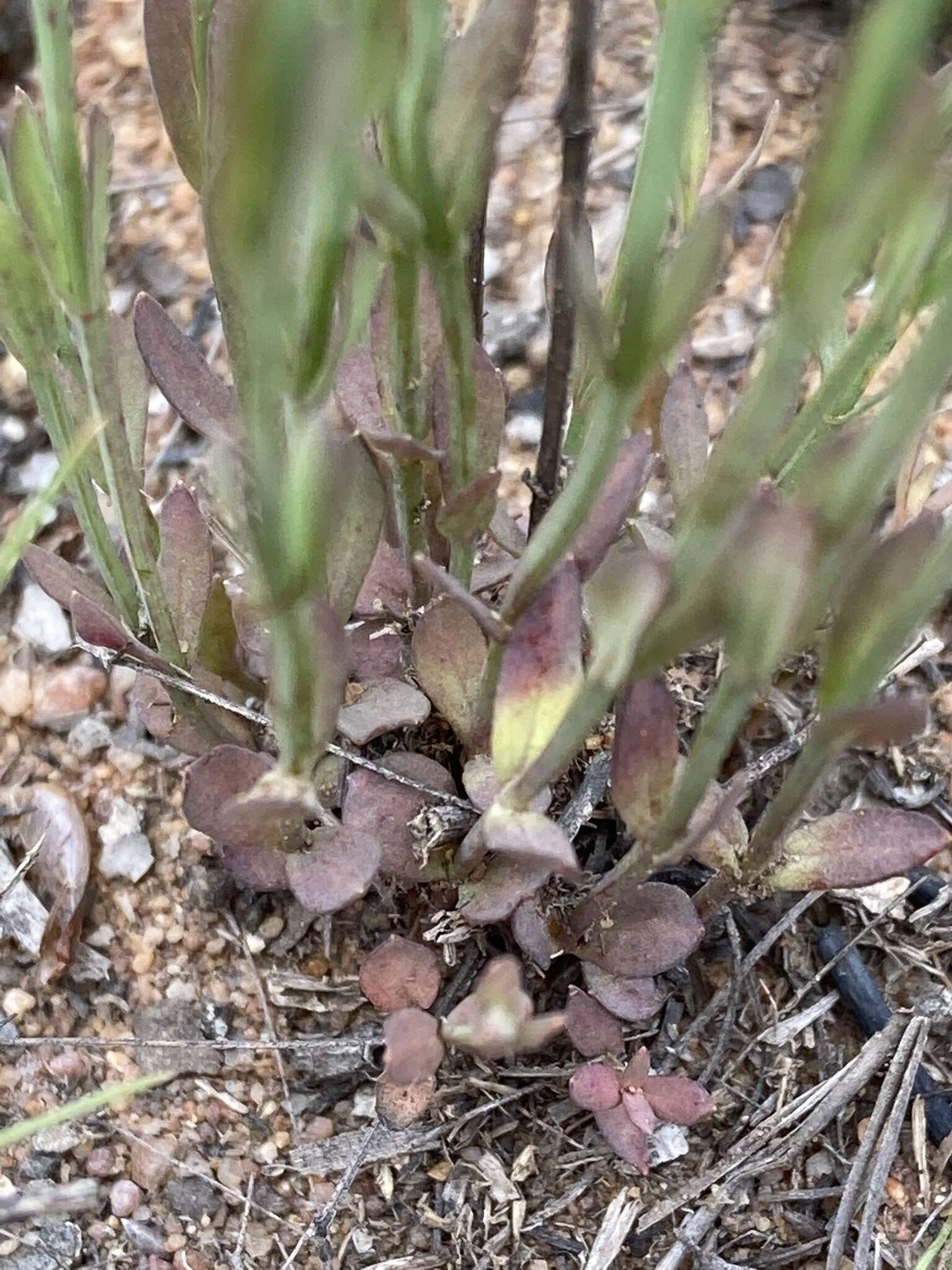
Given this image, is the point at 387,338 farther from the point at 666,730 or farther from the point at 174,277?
the point at 174,277

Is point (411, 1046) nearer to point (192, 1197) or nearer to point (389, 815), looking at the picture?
point (389, 815)

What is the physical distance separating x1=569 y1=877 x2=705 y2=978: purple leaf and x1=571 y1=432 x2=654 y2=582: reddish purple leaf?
23 centimetres

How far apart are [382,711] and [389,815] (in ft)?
0.25

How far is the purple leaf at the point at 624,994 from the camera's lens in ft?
2.83

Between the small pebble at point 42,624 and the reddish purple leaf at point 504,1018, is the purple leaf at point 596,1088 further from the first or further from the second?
the small pebble at point 42,624

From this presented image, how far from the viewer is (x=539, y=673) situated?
2.23 feet

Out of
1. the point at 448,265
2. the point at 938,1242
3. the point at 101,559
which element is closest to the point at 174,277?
the point at 101,559

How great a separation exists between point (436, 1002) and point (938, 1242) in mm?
367

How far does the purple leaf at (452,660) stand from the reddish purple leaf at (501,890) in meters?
0.10

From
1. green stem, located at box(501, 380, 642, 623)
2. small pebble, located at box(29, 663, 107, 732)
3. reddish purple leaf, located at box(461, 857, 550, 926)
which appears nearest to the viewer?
green stem, located at box(501, 380, 642, 623)

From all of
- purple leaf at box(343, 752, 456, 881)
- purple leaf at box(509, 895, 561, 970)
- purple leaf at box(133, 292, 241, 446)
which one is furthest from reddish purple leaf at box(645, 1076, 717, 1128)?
purple leaf at box(133, 292, 241, 446)

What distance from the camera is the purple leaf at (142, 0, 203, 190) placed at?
77cm

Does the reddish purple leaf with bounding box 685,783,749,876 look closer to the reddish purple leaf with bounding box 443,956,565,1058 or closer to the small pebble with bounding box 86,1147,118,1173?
the reddish purple leaf with bounding box 443,956,565,1058

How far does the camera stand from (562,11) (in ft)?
5.24
